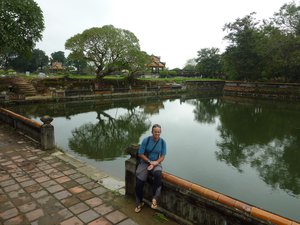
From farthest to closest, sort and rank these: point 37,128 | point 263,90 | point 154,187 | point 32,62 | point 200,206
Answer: point 32,62, point 263,90, point 37,128, point 154,187, point 200,206

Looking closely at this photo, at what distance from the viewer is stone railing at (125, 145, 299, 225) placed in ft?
8.77

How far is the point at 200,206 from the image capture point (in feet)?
10.5

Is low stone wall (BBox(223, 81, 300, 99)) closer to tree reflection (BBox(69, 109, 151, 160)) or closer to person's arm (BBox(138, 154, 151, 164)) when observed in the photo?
tree reflection (BBox(69, 109, 151, 160))


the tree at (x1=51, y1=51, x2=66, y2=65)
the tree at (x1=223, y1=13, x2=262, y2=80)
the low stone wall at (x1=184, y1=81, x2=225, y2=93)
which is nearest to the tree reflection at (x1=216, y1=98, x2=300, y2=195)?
the tree at (x1=223, y1=13, x2=262, y2=80)

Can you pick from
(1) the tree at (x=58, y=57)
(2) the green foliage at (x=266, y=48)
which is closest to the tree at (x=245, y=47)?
(2) the green foliage at (x=266, y=48)

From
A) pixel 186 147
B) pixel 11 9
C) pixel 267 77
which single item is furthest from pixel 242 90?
pixel 11 9

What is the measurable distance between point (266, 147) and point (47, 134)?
8.75 meters

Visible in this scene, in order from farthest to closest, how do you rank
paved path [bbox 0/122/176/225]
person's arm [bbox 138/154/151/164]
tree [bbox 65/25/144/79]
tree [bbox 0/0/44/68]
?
tree [bbox 65/25/144/79]
tree [bbox 0/0/44/68]
person's arm [bbox 138/154/151/164]
paved path [bbox 0/122/176/225]

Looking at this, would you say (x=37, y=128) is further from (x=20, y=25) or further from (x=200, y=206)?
(x=20, y=25)

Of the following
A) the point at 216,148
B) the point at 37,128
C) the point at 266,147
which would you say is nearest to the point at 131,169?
the point at 37,128

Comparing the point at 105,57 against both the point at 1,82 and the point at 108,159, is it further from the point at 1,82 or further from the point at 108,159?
the point at 108,159

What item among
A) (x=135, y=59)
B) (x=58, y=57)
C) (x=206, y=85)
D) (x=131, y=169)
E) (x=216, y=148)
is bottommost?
(x=216, y=148)

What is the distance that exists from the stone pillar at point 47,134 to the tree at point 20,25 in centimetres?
877

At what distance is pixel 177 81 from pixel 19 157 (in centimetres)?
3646
